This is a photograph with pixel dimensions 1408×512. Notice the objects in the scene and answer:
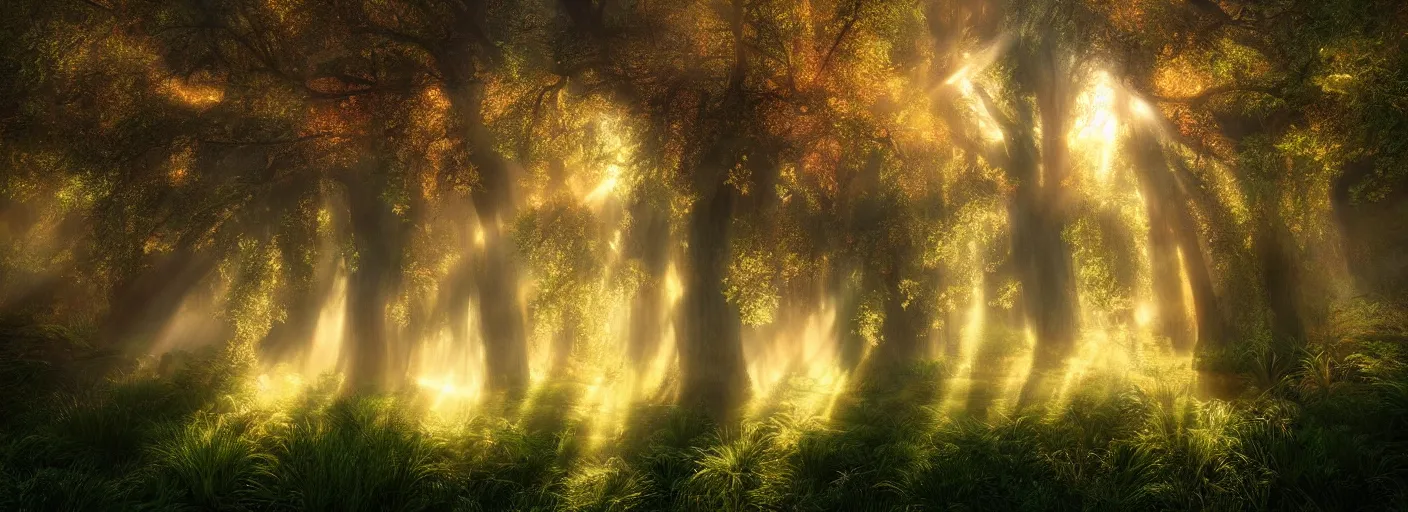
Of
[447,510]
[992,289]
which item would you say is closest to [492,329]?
[447,510]

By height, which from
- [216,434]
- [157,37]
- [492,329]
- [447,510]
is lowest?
[447,510]

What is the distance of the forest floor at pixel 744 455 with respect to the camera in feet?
26.9

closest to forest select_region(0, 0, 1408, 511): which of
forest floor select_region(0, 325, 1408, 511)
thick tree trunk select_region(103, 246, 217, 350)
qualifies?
forest floor select_region(0, 325, 1408, 511)

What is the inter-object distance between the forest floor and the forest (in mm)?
54

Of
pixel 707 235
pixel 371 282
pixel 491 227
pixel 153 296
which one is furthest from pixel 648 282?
pixel 153 296

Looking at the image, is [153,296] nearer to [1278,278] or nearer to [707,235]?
[707,235]

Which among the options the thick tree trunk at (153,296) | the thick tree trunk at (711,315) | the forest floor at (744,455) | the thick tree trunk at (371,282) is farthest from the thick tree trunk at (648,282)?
the thick tree trunk at (153,296)

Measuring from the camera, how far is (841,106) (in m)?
13.5

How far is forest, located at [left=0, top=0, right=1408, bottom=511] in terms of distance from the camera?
9.14 meters

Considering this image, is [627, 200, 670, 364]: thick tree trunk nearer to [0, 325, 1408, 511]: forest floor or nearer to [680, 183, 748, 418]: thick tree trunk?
[680, 183, 748, 418]: thick tree trunk

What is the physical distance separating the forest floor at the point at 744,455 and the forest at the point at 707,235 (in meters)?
0.05

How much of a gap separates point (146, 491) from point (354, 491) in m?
2.18

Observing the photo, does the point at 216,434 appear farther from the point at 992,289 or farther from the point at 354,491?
the point at 992,289

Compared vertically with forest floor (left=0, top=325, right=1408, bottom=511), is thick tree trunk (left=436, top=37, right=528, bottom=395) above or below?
above
